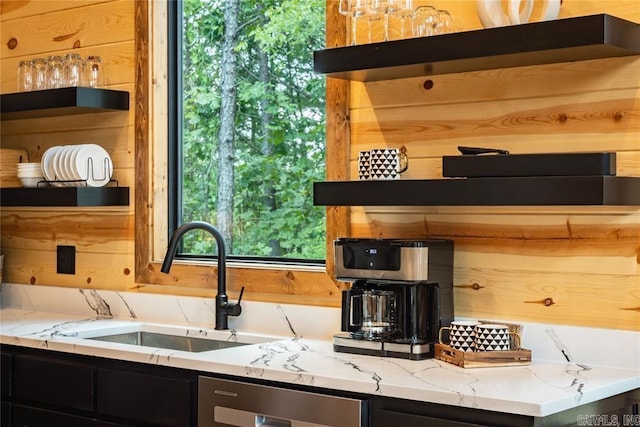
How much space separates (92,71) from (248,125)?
2.22 feet

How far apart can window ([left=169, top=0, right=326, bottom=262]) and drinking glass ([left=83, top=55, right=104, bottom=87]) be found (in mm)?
294

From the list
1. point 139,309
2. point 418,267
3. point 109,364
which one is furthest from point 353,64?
point 139,309

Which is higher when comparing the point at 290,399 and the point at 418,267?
the point at 418,267

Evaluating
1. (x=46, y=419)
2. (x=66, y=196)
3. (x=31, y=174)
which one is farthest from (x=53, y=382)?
(x=31, y=174)

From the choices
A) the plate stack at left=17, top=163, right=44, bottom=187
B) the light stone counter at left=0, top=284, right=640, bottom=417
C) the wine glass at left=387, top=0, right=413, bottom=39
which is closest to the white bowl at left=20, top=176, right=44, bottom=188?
the plate stack at left=17, top=163, right=44, bottom=187

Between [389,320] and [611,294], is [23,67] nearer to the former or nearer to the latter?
[389,320]

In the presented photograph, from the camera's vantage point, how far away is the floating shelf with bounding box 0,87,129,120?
3.66 m

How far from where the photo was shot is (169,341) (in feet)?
11.6

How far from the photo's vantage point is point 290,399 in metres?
2.54

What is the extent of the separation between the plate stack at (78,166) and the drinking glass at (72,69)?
245 millimetres

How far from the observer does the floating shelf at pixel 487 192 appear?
2.35 metres

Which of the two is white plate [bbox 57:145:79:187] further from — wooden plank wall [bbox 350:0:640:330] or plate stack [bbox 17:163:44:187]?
wooden plank wall [bbox 350:0:640:330]

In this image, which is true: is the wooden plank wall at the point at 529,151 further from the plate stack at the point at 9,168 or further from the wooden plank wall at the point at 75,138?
the plate stack at the point at 9,168

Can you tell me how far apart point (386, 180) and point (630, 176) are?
649mm
